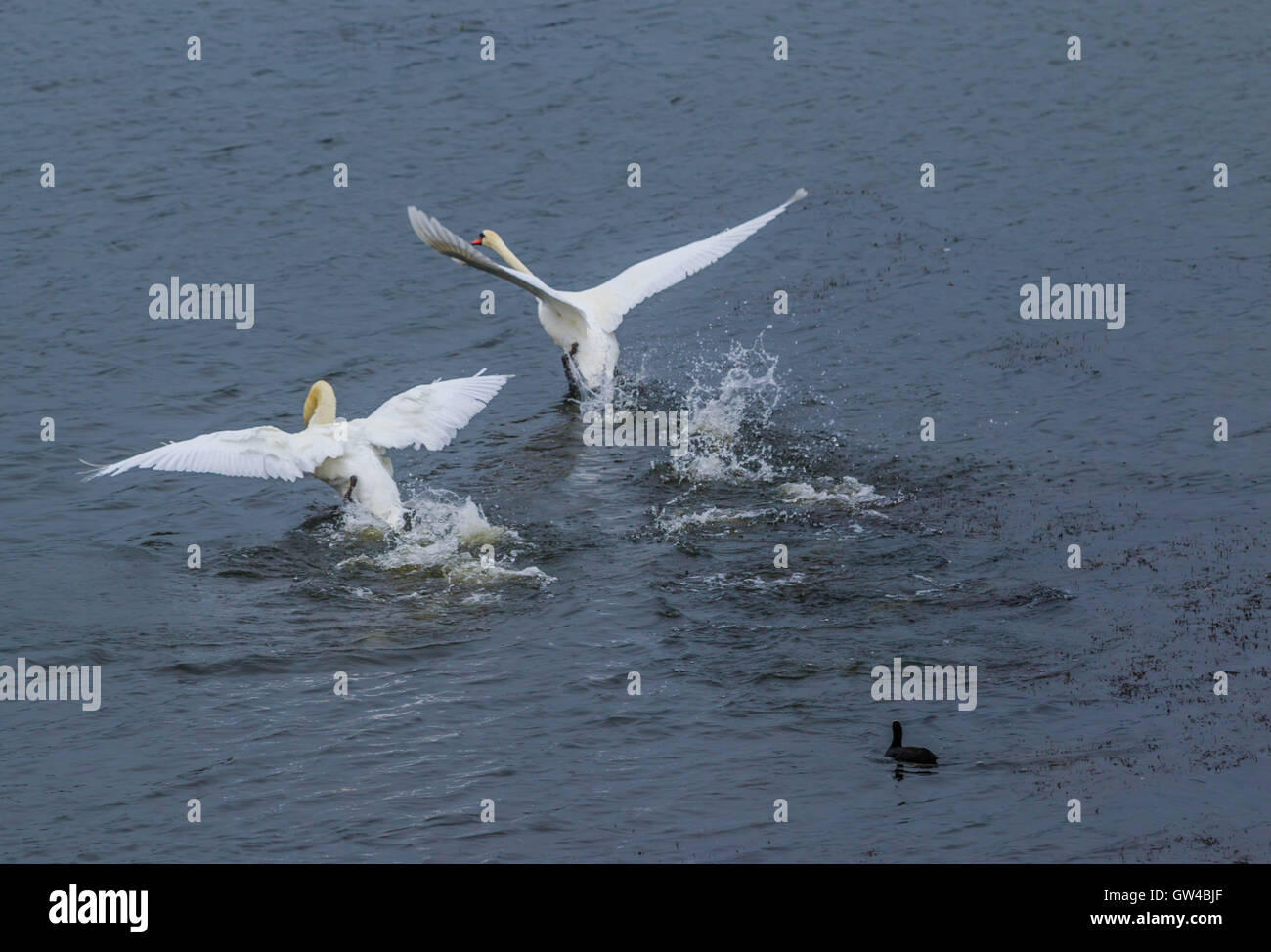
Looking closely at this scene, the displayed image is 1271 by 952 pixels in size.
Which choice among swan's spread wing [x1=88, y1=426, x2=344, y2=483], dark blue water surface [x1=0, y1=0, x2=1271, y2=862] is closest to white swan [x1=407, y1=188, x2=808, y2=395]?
dark blue water surface [x1=0, y1=0, x2=1271, y2=862]

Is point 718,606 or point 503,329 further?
point 503,329

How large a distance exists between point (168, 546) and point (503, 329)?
693cm

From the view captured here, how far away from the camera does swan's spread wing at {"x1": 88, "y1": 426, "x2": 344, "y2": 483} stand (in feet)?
45.2

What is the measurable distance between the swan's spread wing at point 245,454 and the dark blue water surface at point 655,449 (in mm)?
934

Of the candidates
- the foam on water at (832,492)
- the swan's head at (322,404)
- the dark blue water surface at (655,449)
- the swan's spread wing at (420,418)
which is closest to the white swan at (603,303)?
the dark blue water surface at (655,449)

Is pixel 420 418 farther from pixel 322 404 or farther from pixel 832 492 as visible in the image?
pixel 832 492

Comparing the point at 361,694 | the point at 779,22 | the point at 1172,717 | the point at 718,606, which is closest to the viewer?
the point at 1172,717

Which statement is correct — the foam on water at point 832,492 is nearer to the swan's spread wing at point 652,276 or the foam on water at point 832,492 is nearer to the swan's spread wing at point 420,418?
the swan's spread wing at point 420,418

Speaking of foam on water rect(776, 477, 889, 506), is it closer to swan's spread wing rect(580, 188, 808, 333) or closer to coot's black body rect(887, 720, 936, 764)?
swan's spread wing rect(580, 188, 808, 333)

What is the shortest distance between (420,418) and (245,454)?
5.66 ft

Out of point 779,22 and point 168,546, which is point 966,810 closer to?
point 168,546

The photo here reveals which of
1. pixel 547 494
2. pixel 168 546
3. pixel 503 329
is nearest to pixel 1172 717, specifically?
pixel 547 494
